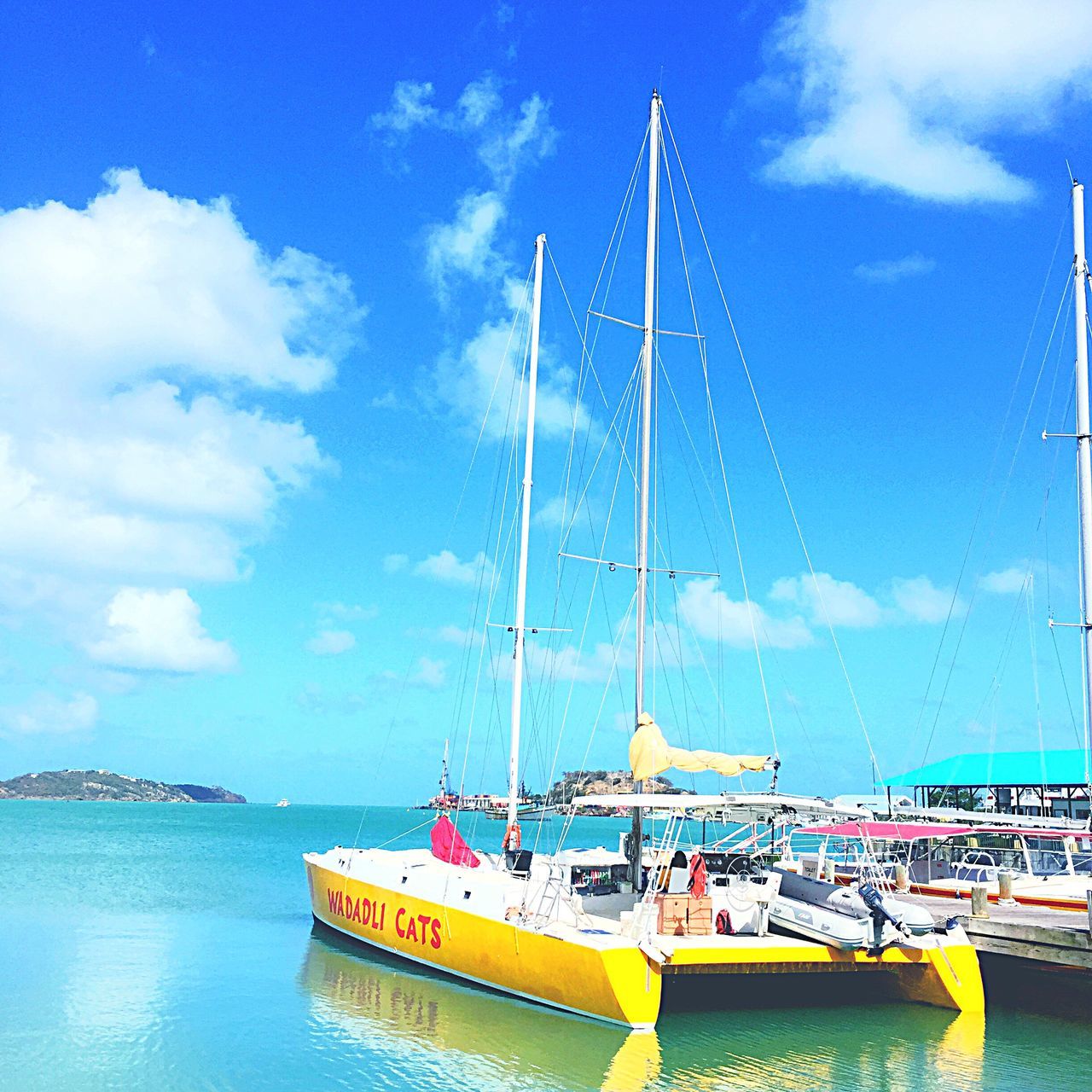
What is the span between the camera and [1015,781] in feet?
132

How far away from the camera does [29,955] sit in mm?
21453

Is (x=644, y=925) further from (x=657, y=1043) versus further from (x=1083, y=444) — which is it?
(x=1083, y=444)

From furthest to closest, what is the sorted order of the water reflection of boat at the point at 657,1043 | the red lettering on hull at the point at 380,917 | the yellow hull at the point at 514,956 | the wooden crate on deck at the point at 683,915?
the red lettering on hull at the point at 380,917 → the wooden crate on deck at the point at 683,915 → the yellow hull at the point at 514,956 → the water reflection of boat at the point at 657,1043

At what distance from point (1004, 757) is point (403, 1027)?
34.8 meters

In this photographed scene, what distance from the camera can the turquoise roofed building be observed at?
39281 millimetres

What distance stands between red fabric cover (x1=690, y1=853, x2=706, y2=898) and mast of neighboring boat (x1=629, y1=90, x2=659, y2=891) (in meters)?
2.01

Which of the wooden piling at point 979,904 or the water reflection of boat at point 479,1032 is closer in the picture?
the water reflection of boat at point 479,1032

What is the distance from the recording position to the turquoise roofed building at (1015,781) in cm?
3928

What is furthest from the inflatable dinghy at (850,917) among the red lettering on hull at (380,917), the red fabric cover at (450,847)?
the red fabric cover at (450,847)

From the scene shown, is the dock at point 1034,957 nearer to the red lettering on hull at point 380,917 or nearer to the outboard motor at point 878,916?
the outboard motor at point 878,916

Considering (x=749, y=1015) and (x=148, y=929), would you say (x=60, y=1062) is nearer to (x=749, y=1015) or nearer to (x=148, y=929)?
(x=749, y=1015)

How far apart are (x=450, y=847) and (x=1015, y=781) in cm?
2754

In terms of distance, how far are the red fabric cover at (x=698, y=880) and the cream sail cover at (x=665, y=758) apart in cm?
199

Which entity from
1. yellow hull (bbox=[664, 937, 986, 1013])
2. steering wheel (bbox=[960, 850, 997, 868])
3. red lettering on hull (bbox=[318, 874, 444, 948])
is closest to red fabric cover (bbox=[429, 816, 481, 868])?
red lettering on hull (bbox=[318, 874, 444, 948])
